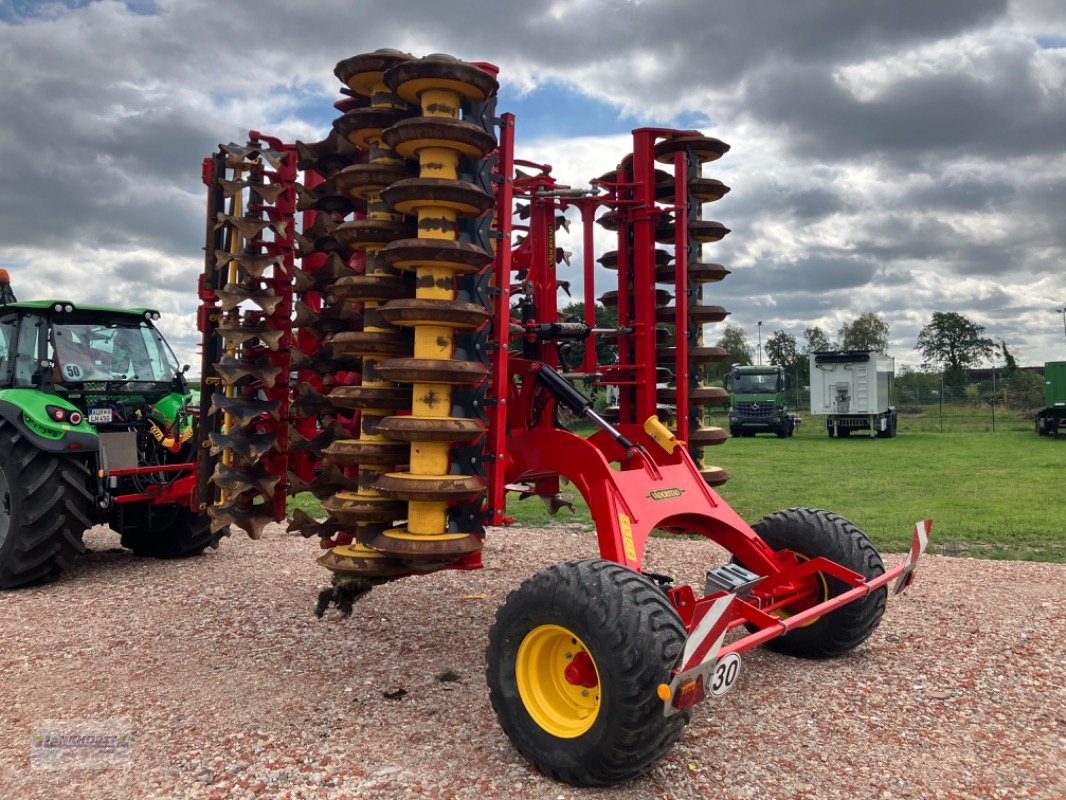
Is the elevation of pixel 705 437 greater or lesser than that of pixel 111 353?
lesser

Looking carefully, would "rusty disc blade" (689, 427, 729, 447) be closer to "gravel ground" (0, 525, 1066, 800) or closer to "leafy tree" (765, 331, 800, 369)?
"gravel ground" (0, 525, 1066, 800)

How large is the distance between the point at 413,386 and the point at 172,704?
2.13 metres

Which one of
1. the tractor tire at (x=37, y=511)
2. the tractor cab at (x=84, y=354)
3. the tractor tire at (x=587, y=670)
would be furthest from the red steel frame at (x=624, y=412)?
the tractor cab at (x=84, y=354)

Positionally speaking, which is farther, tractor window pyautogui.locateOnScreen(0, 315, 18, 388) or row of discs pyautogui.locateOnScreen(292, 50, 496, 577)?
tractor window pyautogui.locateOnScreen(0, 315, 18, 388)

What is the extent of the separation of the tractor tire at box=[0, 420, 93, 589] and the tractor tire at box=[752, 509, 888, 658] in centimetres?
559

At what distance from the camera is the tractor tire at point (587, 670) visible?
133 inches

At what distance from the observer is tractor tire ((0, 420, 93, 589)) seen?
278 inches

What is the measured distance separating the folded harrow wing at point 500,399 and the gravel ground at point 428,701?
366mm

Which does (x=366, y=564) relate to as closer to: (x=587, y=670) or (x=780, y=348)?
(x=587, y=670)

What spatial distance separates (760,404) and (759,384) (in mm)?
792

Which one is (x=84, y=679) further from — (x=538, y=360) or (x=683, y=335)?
(x=683, y=335)

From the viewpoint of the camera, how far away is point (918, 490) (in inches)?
524

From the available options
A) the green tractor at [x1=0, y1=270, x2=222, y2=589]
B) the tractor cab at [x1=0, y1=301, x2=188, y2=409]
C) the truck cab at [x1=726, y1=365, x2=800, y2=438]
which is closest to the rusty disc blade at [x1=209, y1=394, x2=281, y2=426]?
the green tractor at [x1=0, y1=270, x2=222, y2=589]

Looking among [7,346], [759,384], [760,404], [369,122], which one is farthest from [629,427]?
[759,384]
